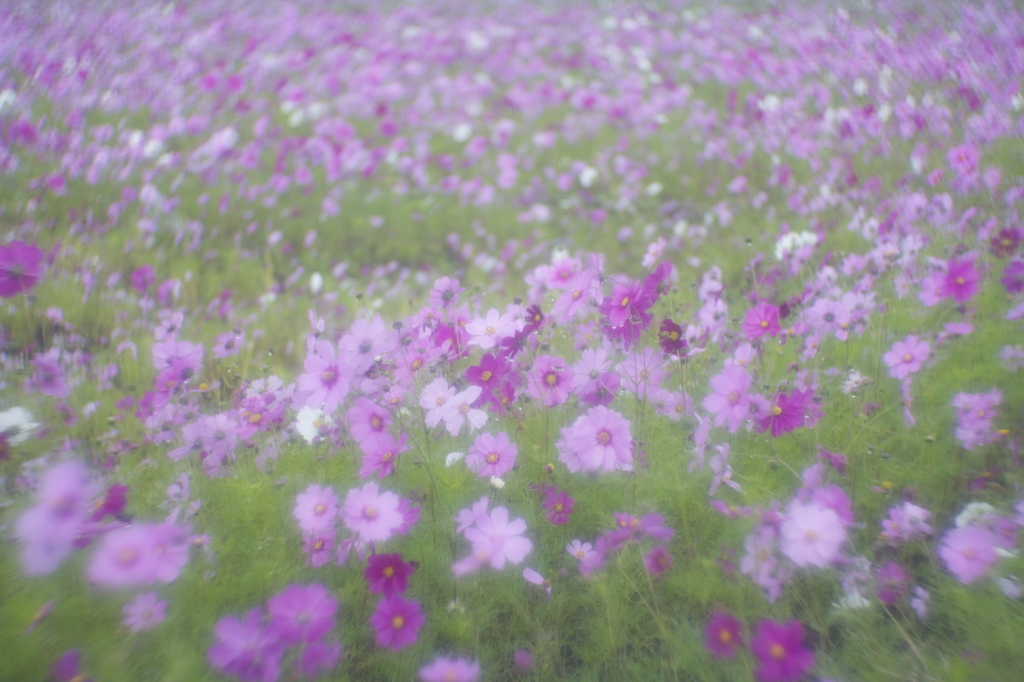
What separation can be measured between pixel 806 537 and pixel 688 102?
4.57m

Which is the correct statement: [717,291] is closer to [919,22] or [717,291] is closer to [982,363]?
[982,363]

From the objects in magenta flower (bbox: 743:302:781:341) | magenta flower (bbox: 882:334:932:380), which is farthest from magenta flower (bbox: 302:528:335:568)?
magenta flower (bbox: 882:334:932:380)

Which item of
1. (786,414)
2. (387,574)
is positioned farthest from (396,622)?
(786,414)

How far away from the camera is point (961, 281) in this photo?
126 cm

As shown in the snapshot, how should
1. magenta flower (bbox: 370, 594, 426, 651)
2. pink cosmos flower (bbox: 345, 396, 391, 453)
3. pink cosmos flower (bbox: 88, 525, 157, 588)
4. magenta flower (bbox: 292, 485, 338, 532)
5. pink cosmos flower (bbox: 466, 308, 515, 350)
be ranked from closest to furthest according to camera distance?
1. pink cosmos flower (bbox: 88, 525, 157, 588)
2. magenta flower (bbox: 370, 594, 426, 651)
3. magenta flower (bbox: 292, 485, 338, 532)
4. pink cosmos flower (bbox: 345, 396, 391, 453)
5. pink cosmos flower (bbox: 466, 308, 515, 350)

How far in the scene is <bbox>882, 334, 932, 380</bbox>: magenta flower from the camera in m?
1.23

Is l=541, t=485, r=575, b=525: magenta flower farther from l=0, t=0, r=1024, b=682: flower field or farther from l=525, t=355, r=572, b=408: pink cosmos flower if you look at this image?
l=525, t=355, r=572, b=408: pink cosmos flower

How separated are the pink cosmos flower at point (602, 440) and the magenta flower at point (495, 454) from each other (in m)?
0.12

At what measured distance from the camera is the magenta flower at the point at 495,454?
1.07 meters

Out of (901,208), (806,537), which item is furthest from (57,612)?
(901,208)

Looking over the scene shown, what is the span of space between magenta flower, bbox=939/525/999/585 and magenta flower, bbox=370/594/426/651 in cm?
79

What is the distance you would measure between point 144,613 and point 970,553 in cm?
118

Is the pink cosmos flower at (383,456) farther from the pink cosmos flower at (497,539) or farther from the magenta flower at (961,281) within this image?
the magenta flower at (961,281)

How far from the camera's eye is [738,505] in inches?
39.6
